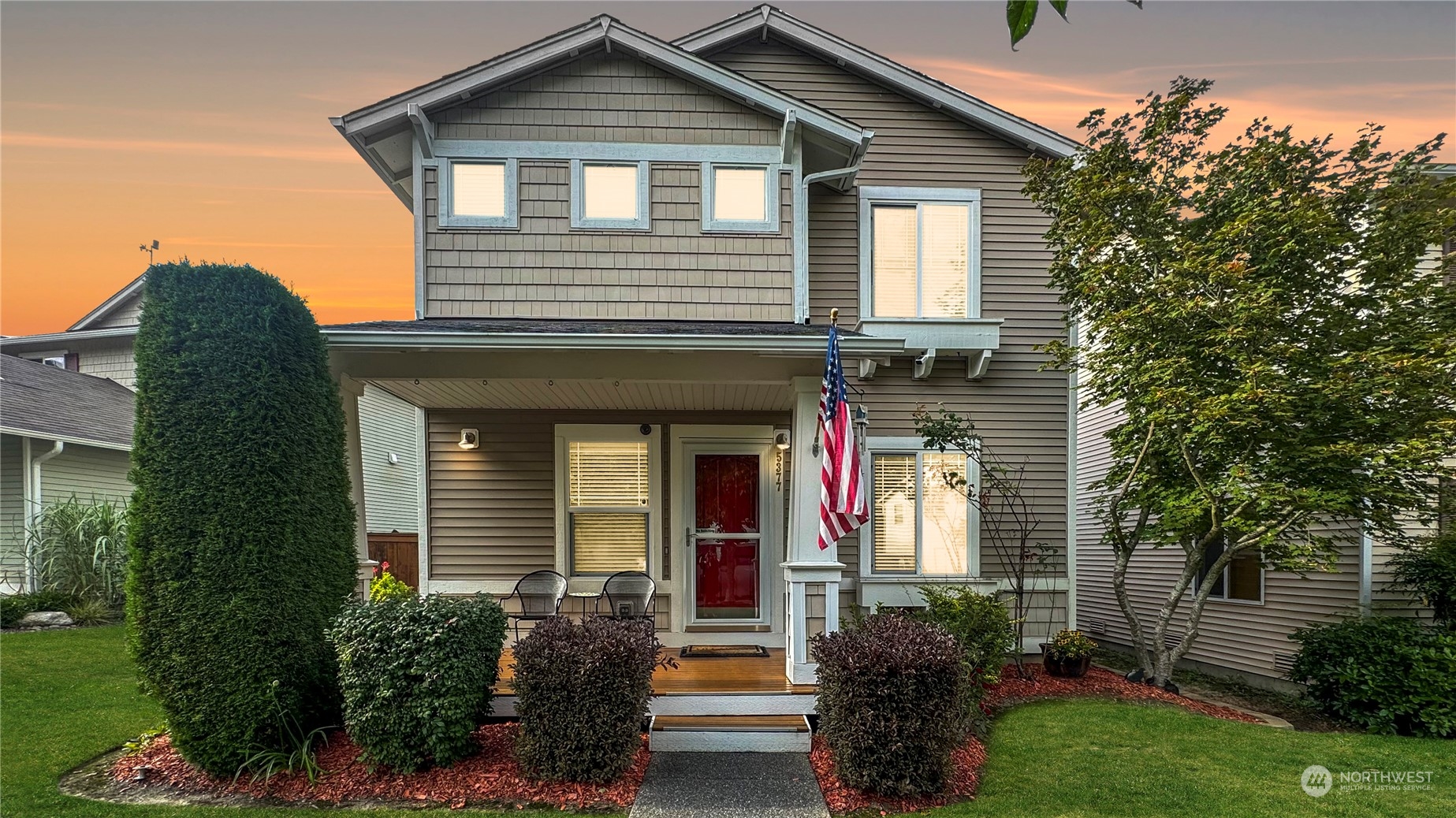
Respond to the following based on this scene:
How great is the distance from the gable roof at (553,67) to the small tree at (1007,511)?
3572 mm

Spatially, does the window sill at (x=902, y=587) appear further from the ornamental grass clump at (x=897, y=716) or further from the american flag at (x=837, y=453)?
the ornamental grass clump at (x=897, y=716)

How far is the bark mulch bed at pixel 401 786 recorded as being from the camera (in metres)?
4.59

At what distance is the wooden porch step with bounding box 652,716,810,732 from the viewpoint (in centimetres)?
541

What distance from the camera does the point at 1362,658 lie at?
706cm

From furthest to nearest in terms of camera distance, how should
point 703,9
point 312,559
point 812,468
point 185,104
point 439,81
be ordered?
point 185,104 < point 703,9 < point 439,81 < point 812,468 < point 312,559

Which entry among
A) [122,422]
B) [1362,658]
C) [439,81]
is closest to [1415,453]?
[1362,658]

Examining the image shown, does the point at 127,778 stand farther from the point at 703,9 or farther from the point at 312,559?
the point at 703,9

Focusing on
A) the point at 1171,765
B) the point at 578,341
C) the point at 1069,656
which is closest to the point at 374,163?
the point at 578,341

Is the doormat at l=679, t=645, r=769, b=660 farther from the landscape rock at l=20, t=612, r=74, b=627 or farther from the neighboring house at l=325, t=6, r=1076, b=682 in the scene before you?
the landscape rock at l=20, t=612, r=74, b=627

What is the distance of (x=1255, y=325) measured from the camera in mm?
6680

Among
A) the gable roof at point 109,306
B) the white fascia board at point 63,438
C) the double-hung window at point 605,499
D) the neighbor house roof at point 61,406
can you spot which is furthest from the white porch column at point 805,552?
the gable roof at point 109,306

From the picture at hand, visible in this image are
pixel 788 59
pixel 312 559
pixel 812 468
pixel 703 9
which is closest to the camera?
pixel 312 559

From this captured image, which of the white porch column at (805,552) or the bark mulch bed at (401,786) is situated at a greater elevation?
the white porch column at (805,552)

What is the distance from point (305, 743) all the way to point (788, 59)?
27.4ft
